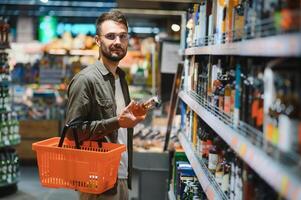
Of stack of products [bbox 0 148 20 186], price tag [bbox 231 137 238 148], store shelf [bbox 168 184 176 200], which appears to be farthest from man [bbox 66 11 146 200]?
stack of products [bbox 0 148 20 186]

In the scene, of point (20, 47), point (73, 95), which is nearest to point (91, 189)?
point (73, 95)

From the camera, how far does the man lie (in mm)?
3057

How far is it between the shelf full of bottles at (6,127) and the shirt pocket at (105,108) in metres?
3.53

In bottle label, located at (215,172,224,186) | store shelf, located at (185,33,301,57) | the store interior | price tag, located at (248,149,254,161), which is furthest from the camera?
bottle label, located at (215,172,224,186)

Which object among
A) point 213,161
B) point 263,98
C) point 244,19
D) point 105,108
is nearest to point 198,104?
point 213,161

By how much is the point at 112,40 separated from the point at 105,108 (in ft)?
1.57

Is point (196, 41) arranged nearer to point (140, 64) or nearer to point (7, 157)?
point (7, 157)

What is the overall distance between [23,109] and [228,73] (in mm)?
6543

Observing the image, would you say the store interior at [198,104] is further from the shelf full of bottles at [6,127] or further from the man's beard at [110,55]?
the man's beard at [110,55]

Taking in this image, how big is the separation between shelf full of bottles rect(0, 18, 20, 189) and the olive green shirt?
3.46 metres

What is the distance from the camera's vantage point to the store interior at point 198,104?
152cm

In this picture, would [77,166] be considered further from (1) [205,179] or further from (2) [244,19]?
(2) [244,19]

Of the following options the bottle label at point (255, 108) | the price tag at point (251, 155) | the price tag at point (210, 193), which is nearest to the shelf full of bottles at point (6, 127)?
the price tag at point (210, 193)

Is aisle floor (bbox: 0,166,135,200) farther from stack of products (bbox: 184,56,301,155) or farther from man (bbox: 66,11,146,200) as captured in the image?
stack of products (bbox: 184,56,301,155)
